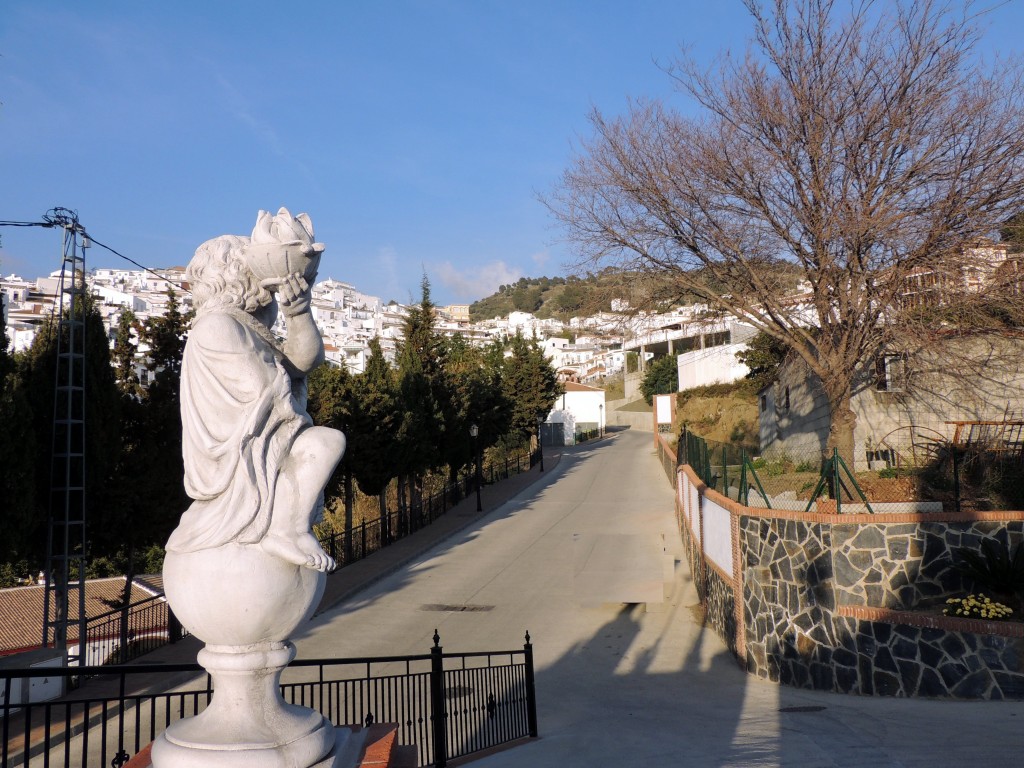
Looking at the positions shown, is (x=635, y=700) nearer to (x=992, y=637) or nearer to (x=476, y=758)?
(x=476, y=758)

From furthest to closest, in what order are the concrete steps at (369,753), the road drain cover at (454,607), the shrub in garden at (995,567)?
the road drain cover at (454,607), the shrub in garden at (995,567), the concrete steps at (369,753)

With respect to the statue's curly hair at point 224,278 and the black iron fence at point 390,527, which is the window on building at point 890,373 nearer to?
the black iron fence at point 390,527

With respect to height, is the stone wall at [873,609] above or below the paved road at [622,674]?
above

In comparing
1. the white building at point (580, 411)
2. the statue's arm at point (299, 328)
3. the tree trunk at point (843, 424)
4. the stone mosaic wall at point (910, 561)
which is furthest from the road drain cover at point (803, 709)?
the white building at point (580, 411)

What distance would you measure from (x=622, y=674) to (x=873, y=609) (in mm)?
3406

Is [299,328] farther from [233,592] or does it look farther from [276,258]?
[233,592]

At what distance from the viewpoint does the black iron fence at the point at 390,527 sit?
19875 mm

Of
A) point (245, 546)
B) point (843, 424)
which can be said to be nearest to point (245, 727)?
point (245, 546)

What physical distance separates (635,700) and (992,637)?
13.2 ft

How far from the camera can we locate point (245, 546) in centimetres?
293

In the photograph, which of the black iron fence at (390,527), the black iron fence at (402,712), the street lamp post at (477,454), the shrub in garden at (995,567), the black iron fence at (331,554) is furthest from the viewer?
the street lamp post at (477,454)

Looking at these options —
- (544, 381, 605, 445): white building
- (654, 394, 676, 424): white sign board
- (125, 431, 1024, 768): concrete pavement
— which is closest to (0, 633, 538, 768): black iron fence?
(125, 431, 1024, 768): concrete pavement

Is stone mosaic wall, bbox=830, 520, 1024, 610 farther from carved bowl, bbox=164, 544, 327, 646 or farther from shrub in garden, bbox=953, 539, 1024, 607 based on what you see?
carved bowl, bbox=164, 544, 327, 646

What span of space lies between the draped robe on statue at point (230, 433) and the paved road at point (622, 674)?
505cm
